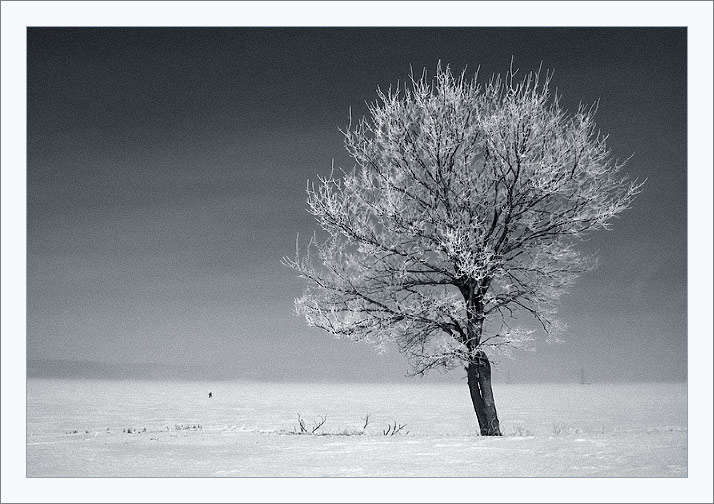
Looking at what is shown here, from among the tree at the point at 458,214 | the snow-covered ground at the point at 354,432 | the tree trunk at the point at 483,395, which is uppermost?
the tree at the point at 458,214

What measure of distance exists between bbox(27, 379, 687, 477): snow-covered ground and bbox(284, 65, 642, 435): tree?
1.60m

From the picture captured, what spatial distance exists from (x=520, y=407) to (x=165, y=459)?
774cm

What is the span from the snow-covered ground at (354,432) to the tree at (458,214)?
1.60m

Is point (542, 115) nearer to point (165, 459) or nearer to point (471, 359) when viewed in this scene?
point (471, 359)

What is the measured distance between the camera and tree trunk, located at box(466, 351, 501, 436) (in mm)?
12867

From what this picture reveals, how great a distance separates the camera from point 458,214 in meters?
12.7

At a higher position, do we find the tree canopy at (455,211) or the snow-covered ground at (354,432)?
the tree canopy at (455,211)

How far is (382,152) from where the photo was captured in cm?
1315

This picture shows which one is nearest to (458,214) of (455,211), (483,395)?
(455,211)

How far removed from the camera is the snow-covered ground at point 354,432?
10703 millimetres

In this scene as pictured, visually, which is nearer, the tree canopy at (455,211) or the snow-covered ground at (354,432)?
the snow-covered ground at (354,432)

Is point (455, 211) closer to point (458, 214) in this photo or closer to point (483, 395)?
point (458, 214)

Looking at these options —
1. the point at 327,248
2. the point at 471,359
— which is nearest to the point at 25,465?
the point at 327,248

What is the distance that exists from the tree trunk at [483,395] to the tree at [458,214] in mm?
21
